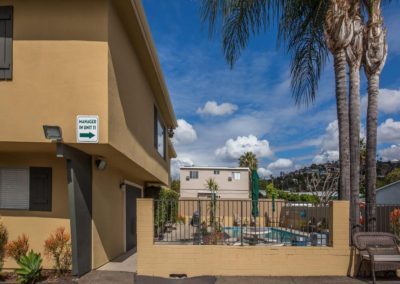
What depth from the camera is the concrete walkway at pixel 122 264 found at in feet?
32.7

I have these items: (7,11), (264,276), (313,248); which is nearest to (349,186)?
(313,248)

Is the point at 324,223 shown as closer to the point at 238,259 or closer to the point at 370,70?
the point at 238,259

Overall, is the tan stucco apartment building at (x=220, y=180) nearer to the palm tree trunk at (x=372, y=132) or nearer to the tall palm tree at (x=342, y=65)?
the palm tree trunk at (x=372, y=132)

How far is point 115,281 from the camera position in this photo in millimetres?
8734

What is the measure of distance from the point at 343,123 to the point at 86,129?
6.13 meters

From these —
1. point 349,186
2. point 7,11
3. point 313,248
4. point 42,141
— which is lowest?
point 313,248

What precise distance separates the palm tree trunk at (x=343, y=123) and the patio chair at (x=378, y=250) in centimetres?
114

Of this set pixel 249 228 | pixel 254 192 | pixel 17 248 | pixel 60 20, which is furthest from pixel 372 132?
pixel 17 248

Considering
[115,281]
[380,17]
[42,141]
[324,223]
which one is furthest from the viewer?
[380,17]

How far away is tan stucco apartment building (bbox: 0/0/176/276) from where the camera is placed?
820cm

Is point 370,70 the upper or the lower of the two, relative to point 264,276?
upper

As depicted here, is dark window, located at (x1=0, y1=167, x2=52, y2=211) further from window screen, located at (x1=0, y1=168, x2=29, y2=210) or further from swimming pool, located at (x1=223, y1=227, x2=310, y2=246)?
swimming pool, located at (x1=223, y1=227, x2=310, y2=246)

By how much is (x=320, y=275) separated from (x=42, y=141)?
671 cm

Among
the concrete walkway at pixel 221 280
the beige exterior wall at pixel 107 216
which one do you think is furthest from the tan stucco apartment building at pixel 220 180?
the concrete walkway at pixel 221 280
